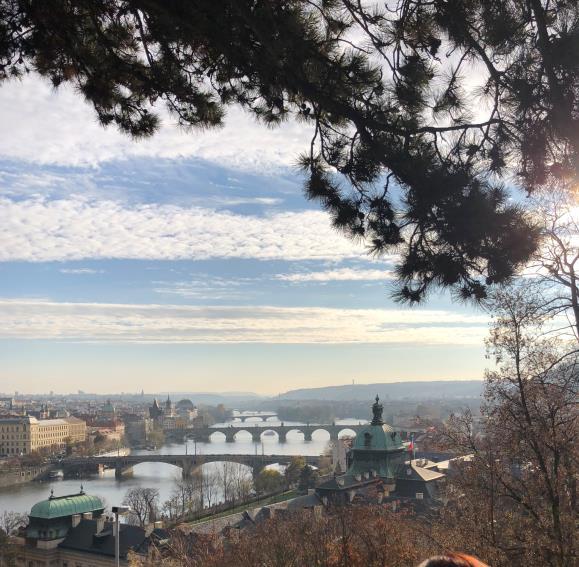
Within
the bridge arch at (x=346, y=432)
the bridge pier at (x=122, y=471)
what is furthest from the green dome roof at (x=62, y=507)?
the bridge arch at (x=346, y=432)

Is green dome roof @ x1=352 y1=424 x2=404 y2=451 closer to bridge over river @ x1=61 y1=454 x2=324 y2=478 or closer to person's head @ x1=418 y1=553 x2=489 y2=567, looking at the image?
bridge over river @ x1=61 y1=454 x2=324 y2=478

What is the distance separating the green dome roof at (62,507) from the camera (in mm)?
18495

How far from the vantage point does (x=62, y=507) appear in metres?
18.8

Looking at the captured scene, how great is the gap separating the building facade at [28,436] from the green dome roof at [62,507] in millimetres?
44094

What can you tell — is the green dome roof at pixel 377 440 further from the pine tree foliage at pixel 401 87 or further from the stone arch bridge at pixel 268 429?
the stone arch bridge at pixel 268 429

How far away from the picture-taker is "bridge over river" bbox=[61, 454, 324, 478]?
4323cm

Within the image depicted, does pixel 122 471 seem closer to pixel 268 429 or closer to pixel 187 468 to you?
pixel 187 468

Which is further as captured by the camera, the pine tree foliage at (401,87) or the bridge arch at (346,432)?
the bridge arch at (346,432)

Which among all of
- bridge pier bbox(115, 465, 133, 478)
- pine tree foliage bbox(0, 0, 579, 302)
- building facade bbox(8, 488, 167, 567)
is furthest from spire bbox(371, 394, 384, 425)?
bridge pier bbox(115, 465, 133, 478)

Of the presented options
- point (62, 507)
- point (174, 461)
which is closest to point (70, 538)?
point (62, 507)

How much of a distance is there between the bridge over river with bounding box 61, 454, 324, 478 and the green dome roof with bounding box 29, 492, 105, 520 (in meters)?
21.7

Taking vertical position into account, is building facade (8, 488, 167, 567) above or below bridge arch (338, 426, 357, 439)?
above

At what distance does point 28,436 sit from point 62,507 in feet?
158

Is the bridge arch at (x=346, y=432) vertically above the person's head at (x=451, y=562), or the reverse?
the person's head at (x=451, y=562)
